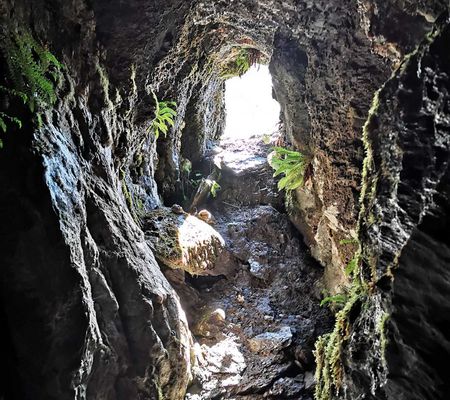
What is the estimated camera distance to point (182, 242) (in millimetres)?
6223

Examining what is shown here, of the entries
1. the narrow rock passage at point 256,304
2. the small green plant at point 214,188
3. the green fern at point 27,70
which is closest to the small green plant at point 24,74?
the green fern at point 27,70

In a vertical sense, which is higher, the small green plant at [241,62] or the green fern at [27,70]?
the small green plant at [241,62]

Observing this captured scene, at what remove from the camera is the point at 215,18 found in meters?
6.11

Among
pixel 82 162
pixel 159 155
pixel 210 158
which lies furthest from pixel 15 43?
pixel 210 158

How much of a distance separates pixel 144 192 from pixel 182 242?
1374mm

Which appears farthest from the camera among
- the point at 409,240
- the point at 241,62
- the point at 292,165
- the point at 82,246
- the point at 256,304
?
the point at 241,62

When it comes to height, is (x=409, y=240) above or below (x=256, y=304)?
below

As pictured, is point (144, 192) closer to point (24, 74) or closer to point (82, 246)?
point (82, 246)

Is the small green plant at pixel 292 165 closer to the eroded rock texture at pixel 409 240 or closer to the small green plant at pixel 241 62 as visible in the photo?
the eroded rock texture at pixel 409 240

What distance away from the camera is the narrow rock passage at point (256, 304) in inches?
203

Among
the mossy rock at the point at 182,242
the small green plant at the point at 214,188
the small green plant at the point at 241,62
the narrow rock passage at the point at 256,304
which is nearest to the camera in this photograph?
the narrow rock passage at the point at 256,304

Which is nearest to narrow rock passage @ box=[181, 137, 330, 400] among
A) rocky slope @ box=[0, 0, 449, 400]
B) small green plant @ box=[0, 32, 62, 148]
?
rocky slope @ box=[0, 0, 449, 400]

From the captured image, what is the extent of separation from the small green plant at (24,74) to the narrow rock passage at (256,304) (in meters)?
4.07

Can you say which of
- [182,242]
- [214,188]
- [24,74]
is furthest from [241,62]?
[24,74]
